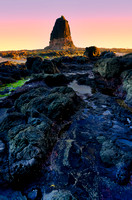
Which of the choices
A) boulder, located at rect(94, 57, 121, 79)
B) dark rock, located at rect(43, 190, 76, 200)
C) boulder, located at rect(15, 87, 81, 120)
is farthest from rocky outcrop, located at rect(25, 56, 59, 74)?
dark rock, located at rect(43, 190, 76, 200)

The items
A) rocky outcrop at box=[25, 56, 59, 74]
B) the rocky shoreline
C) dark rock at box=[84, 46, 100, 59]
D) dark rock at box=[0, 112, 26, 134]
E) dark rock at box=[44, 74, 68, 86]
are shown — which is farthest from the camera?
dark rock at box=[84, 46, 100, 59]

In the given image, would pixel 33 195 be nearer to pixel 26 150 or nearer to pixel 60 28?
pixel 26 150

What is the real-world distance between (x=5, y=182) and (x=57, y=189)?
2088 millimetres

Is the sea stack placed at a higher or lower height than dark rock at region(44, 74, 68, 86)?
higher

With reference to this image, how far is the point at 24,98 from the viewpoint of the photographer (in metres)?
11.4

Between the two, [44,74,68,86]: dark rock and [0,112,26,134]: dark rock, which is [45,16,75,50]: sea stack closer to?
[44,74,68,86]: dark rock

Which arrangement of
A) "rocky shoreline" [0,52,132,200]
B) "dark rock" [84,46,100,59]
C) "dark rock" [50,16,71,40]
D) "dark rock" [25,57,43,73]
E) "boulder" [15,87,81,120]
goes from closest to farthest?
1. "rocky shoreline" [0,52,132,200]
2. "boulder" [15,87,81,120]
3. "dark rock" [25,57,43,73]
4. "dark rock" [84,46,100,59]
5. "dark rock" [50,16,71,40]

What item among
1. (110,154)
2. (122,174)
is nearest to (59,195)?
(122,174)

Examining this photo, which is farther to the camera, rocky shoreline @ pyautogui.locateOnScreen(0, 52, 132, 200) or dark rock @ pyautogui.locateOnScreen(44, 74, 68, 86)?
dark rock @ pyautogui.locateOnScreen(44, 74, 68, 86)

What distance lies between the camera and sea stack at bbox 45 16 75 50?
15950cm

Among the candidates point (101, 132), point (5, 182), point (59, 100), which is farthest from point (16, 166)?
point (59, 100)

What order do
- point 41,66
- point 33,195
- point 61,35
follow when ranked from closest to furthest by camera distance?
point 33,195, point 41,66, point 61,35

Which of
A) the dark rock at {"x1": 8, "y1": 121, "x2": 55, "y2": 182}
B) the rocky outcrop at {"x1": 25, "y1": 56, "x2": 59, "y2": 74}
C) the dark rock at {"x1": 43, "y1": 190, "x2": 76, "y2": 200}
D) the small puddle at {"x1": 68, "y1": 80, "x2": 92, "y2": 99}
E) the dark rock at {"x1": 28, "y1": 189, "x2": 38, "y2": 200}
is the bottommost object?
the dark rock at {"x1": 28, "y1": 189, "x2": 38, "y2": 200}

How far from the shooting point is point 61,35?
530ft
